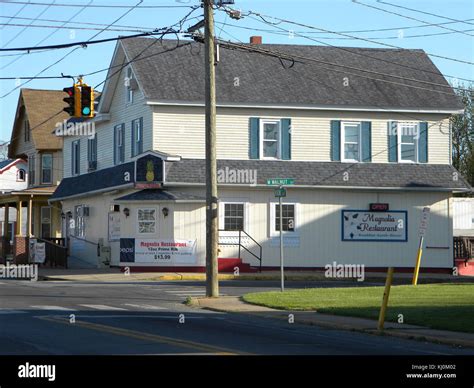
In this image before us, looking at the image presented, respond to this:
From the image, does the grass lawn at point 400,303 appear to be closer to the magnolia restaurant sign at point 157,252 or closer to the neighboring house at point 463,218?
the magnolia restaurant sign at point 157,252

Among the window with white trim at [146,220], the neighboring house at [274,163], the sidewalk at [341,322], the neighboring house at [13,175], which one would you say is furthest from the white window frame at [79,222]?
the sidewalk at [341,322]

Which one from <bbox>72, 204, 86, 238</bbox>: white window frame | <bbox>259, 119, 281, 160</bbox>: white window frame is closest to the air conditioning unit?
<bbox>72, 204, 86, 238</bbox>: white window frame

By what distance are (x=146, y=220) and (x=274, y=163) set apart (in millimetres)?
6174

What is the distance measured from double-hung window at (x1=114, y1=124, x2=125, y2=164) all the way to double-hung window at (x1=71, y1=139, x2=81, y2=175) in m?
5.34

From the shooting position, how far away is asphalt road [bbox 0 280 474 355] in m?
15.1

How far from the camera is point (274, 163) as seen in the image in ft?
142

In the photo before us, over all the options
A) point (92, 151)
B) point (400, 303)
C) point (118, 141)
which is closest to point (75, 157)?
point (92, 151)

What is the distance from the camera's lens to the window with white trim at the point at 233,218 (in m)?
42.4

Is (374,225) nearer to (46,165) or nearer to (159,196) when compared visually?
(159,196)

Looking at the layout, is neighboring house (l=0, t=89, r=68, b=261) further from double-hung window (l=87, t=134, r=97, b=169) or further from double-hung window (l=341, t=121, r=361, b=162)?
double-hung window (l=341, t=121, r=361, b=162)

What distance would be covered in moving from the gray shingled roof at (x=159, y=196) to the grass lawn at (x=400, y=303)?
1261cm
